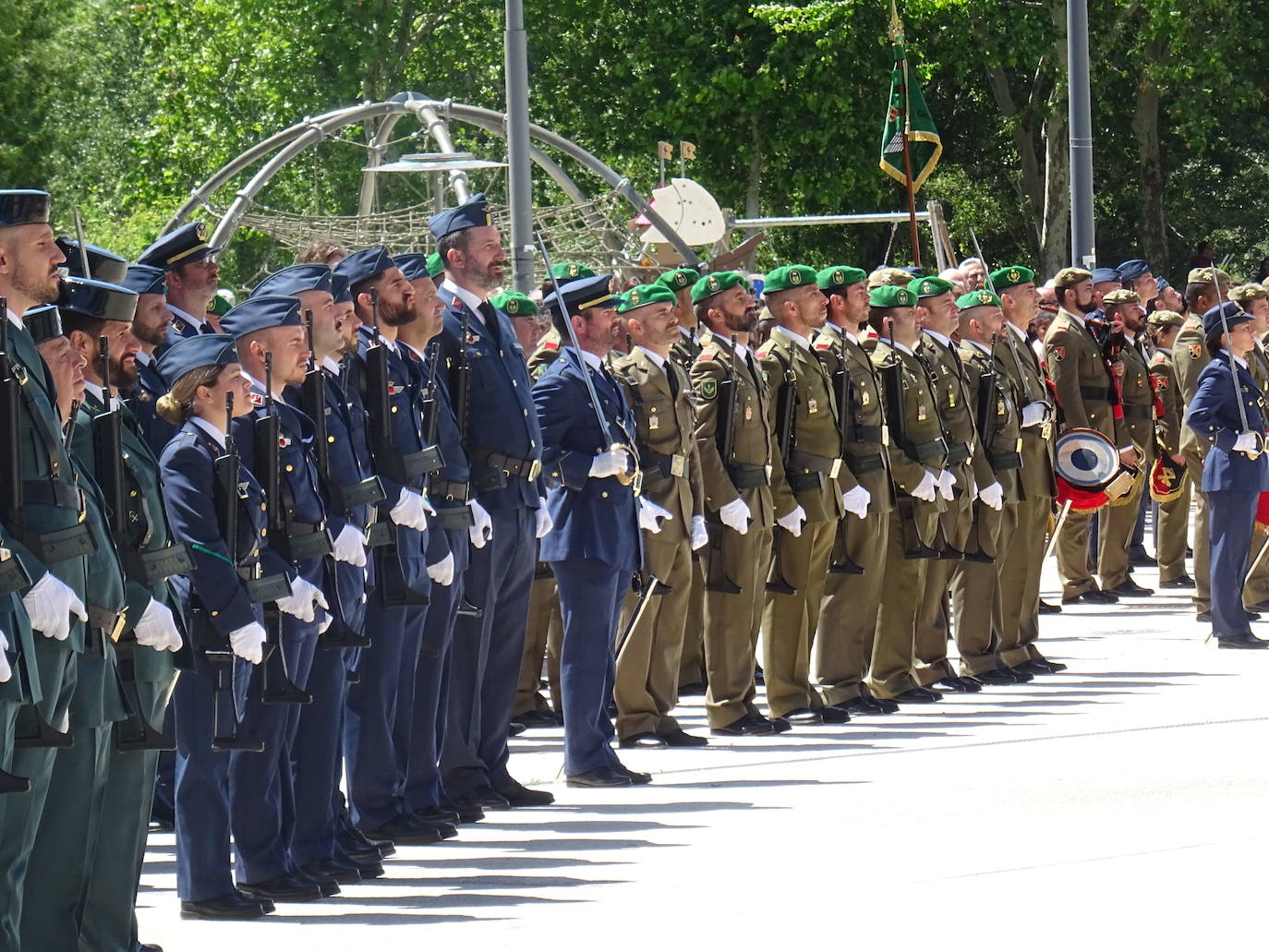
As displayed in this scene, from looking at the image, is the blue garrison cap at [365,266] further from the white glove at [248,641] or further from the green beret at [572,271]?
the green beret at [572,271]

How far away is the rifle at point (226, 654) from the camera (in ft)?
22.5

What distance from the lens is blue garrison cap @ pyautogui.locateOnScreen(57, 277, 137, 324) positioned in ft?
21.5

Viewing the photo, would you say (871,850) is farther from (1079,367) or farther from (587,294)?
(1079,367)

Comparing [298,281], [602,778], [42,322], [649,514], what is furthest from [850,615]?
[42,322]

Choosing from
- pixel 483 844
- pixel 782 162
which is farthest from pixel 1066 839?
pixel 782 162

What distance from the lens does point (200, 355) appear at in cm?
694

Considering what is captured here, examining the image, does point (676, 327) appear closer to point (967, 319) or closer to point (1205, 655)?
point (967, 319)

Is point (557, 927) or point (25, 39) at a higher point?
point (25, 39)

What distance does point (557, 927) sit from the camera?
6879 millimetres

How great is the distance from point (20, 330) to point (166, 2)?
129ft

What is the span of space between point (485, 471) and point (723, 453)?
6.21ft

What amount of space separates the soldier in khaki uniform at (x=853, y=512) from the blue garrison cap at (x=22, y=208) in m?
5.59

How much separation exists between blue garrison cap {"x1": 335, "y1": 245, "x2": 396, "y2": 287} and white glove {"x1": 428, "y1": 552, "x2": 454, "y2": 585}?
1.01 meters

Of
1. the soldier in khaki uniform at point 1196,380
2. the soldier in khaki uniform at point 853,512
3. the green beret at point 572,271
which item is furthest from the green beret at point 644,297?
Result: the soldier in khaki uniform at point 1196,380
